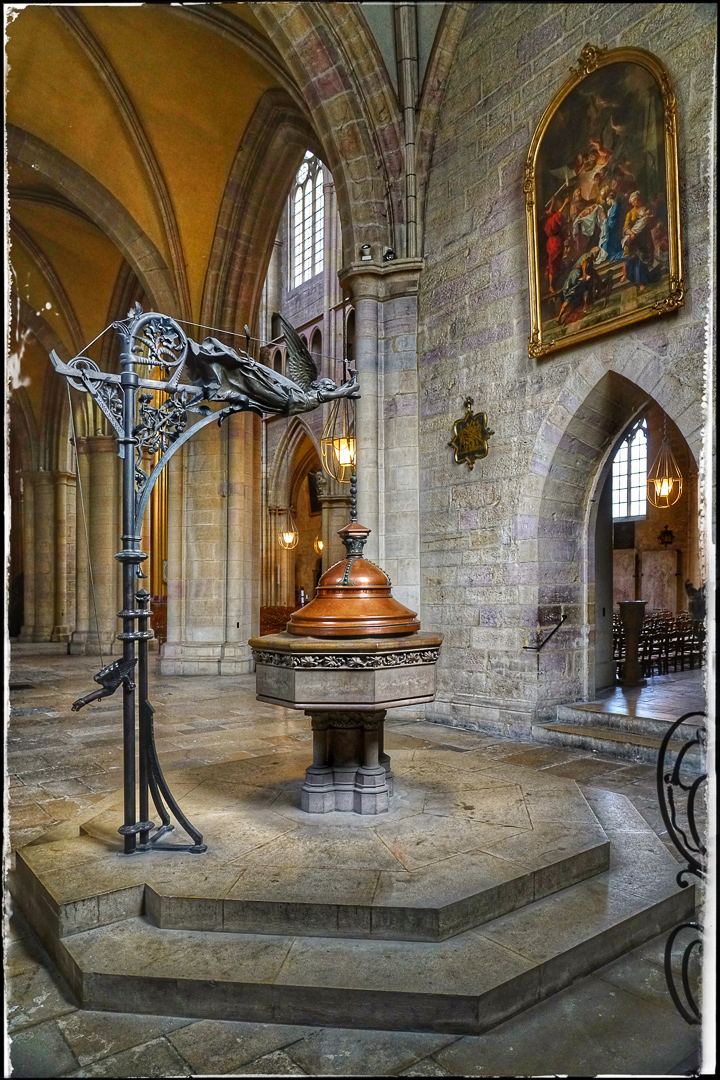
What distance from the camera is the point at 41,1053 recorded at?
239 cm

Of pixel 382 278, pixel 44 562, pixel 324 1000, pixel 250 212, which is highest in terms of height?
pixel 250 212

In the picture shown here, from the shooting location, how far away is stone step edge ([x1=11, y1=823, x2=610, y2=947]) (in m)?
2.88

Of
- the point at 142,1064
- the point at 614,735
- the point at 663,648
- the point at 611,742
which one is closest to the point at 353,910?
the point at 142,1064

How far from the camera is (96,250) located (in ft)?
48.6

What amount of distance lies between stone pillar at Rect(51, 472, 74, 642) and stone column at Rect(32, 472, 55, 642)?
0.10 metres

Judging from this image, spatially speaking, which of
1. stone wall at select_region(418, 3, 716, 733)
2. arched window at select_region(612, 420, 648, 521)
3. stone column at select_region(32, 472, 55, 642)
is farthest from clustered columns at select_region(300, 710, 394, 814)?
arched window at select_region(612, 420, 648, 521)

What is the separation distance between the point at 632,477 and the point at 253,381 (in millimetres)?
17729

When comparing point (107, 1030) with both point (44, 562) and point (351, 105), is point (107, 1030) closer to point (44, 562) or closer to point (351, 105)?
point (351, 105)

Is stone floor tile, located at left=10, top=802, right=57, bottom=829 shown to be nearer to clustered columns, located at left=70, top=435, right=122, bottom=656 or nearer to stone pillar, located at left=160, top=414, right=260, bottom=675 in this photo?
stone pillar, located at left=160, top=414, right=260, bottom=675

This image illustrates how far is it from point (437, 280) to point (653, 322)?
9.11 ft

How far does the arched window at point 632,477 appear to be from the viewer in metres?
19.5

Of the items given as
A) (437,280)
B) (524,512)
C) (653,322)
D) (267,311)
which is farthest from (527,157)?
(267,311)

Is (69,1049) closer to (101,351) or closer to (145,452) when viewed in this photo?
(145,452)

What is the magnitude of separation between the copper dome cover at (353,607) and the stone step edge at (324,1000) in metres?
1.65
